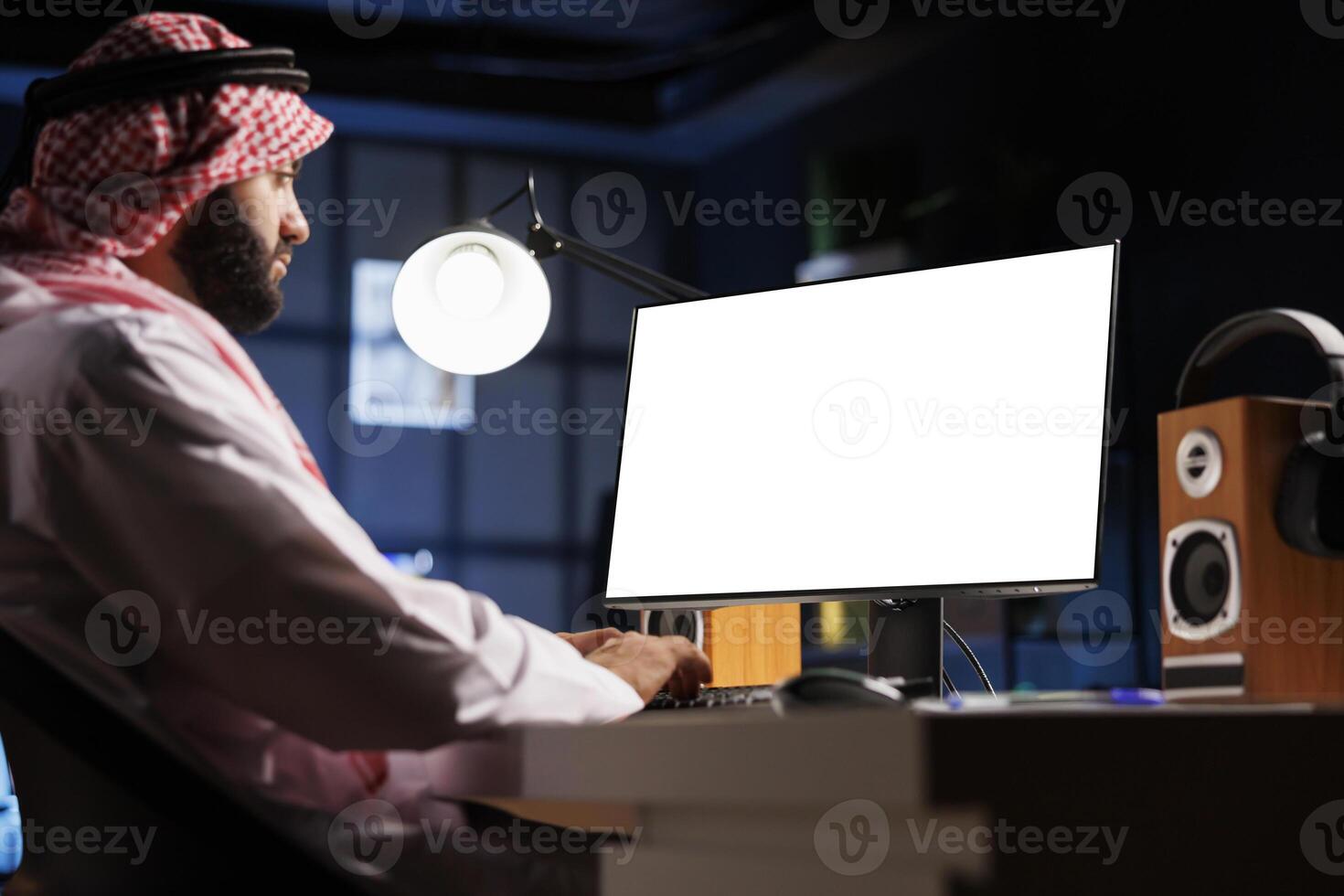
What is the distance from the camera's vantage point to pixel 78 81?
1312 millimetres

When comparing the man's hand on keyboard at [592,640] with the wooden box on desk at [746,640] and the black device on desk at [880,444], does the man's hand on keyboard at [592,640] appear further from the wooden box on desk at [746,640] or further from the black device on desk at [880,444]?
the wooden box on desk at [746,640]

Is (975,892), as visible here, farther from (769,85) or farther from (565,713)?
(769,85)

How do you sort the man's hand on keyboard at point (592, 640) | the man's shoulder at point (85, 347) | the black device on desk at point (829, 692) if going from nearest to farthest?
the black device on desk at point (829, 692) < the man's shoulder at point (85, 347) < the man's hand on keyboard at point (592, 640)

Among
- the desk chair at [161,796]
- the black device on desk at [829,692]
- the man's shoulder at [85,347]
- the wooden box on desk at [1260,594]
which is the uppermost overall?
the man's shoulder at [85,347]

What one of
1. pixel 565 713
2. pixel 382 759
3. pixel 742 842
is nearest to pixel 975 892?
pixel 742 842

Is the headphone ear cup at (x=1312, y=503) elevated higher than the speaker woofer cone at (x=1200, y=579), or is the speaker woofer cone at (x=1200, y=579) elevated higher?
the headphone ear cup at (x=1312, y=503)

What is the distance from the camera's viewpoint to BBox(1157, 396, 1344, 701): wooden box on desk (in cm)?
114

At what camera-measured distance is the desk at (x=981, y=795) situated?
775 mm

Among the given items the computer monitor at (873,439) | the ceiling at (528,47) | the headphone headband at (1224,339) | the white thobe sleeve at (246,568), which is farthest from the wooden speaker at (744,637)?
the ceiling at (528,47)

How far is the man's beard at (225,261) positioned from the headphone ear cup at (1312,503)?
104 cm

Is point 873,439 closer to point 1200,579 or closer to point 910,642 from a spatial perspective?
point 910,642

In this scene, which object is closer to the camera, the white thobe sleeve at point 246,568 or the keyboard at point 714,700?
the white thobe sleeve at point 246,568

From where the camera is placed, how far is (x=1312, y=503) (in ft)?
3.79

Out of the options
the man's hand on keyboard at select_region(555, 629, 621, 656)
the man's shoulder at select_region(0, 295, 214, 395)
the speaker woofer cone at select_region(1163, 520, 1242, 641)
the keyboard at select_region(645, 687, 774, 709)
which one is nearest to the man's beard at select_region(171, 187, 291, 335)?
the man's shoulder at select_region(0, 295, 214, 395)
